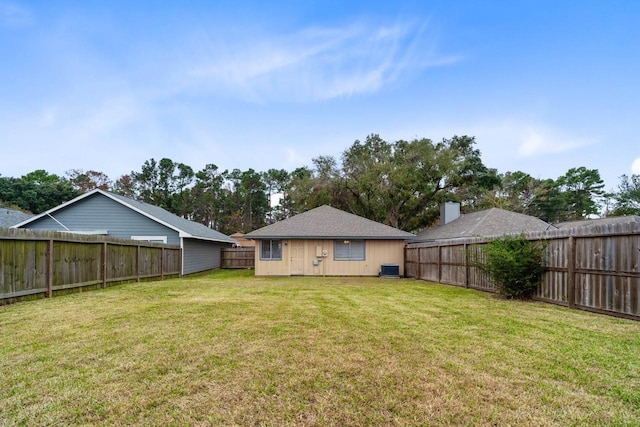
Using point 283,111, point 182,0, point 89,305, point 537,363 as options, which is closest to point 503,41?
point 283,111

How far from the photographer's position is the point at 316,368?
341cm

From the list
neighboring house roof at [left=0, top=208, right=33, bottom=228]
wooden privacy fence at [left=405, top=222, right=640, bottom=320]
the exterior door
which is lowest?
the exterior door

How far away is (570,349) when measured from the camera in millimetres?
4074

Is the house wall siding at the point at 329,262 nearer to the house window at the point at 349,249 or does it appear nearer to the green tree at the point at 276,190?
the house window at the point at 349,249

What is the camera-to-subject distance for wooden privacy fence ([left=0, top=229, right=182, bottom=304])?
7.21 m

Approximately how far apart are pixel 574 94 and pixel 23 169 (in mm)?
56418

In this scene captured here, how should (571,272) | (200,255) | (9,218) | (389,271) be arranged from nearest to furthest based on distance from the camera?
(571,272), (389,271), (200,255), (9,218)

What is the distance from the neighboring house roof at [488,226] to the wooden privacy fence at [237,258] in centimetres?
1175

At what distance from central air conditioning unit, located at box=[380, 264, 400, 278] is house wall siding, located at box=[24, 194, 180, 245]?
995 cm

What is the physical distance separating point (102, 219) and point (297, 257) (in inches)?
373

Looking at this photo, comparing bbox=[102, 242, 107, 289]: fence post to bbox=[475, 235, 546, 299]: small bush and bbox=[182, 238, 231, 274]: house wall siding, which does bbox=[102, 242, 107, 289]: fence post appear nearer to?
bbox=[182, 238, 231, 274]: house wall siding

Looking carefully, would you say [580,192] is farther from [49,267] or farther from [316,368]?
[49,267]

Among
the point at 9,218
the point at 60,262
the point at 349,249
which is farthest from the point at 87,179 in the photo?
the point at 60,262

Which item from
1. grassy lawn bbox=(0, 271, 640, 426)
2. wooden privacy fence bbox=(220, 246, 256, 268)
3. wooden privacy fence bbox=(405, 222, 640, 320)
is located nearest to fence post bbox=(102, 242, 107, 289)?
grassy lawn bbox=(0, 271, 640, 426)
